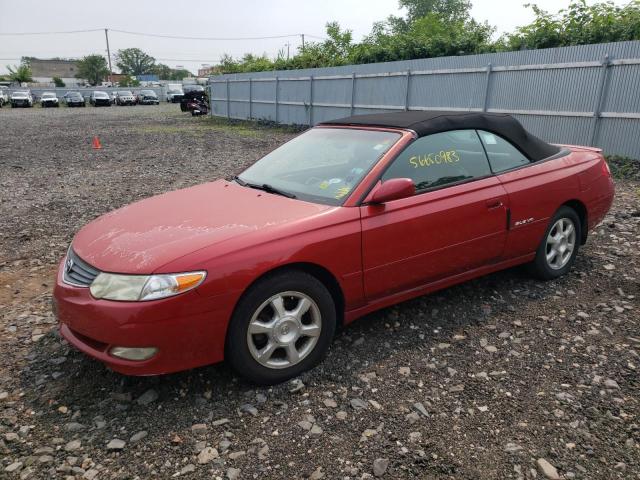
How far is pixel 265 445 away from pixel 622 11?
43.2ft

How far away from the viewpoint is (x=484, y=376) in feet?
10.4

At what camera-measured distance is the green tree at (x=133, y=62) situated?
413 ft

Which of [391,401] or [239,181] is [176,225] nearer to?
[239,181]

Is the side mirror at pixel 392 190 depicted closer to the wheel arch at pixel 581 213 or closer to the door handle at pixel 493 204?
the door handle at pixel 493 204

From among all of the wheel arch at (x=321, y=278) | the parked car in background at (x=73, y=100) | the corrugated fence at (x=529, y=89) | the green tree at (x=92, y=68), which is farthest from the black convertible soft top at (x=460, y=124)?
the green tree at (x=92, y=68)

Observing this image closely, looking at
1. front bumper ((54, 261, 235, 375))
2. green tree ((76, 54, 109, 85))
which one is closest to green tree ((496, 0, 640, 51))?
front bumper ((54, 261, 235, 375))

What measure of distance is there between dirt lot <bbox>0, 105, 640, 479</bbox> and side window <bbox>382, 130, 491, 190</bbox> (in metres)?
1.08

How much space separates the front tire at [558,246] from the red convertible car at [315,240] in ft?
0.06

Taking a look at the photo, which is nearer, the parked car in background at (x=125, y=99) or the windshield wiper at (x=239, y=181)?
the windshield wiper at (x=239, y=181)

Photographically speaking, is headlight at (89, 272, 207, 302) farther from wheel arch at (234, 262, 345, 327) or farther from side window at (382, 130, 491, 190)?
side window at (382, 130, 491, 190)

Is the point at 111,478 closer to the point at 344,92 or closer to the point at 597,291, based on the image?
the point at 597,291

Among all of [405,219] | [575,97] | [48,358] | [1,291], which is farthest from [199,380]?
[575,97]

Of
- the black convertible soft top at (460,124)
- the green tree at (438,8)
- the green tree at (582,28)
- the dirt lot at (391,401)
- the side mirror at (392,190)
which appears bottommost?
the dirt lot at (391,401)

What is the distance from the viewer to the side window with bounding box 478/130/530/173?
4.02 m
